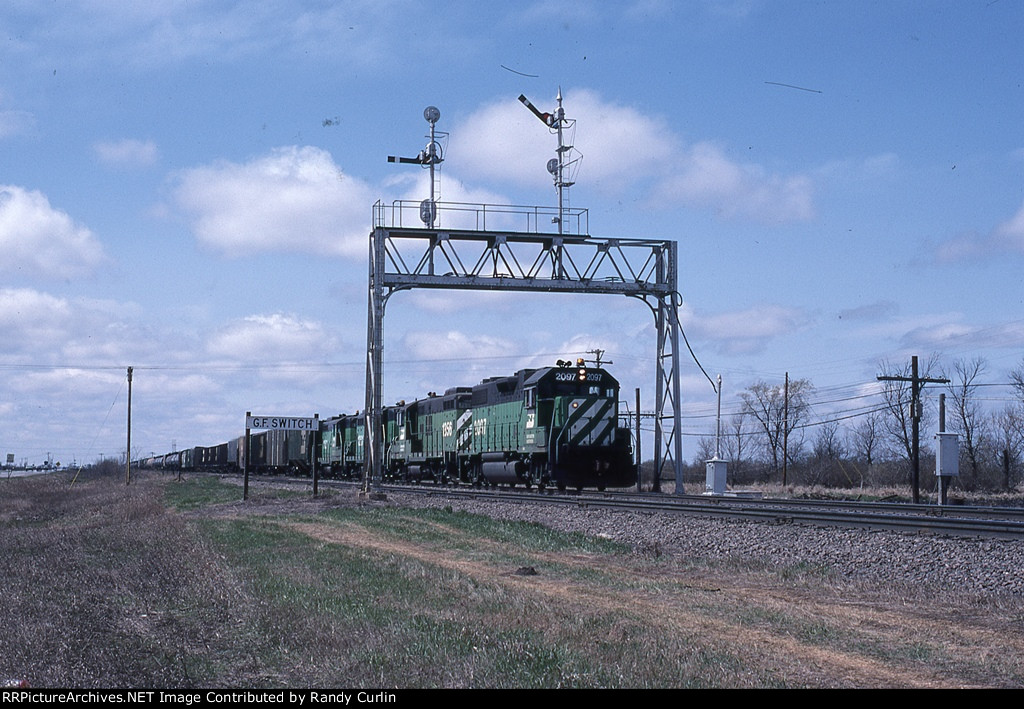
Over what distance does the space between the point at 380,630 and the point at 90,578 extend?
5360 millimetres

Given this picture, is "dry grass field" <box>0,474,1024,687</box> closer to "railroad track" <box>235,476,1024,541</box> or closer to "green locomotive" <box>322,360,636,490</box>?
"railroad track" <box>235,476,1024,541</box>

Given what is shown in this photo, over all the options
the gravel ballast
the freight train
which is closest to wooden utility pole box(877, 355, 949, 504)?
the freight train

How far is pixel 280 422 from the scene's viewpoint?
106ft

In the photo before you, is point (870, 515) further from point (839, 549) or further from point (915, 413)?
point (915, 413)

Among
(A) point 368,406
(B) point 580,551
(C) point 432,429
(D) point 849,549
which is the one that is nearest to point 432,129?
(A) point 368,406

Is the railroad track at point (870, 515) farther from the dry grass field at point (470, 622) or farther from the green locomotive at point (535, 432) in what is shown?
the green locomotive at point (535, 432)

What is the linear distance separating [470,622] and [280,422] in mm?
24393

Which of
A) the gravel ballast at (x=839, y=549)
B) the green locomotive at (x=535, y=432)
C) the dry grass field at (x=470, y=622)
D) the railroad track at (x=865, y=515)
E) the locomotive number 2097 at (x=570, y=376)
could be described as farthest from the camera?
the locomotive number 2097 at (x=570, y=376)

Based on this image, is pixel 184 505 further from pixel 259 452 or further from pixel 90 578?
pixel 259 452

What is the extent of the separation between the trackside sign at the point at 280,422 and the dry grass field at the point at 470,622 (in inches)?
631

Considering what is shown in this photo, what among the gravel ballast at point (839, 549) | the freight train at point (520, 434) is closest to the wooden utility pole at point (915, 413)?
the freight train at point (520, 434)

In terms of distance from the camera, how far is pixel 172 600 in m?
10.4

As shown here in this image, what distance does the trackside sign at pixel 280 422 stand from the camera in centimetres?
3188

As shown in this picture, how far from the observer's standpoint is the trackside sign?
1255 inches
